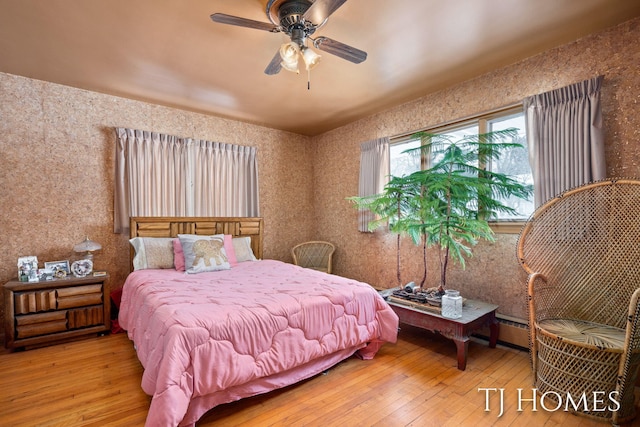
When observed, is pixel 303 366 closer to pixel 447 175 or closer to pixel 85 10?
pixel 447 175

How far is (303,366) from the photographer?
2.17 m

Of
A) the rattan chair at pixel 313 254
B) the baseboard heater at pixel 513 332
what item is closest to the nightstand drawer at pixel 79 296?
the rattan chair at pixel 313 254

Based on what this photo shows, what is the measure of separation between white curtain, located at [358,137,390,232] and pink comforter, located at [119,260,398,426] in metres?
1.50

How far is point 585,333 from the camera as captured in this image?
1992 mm

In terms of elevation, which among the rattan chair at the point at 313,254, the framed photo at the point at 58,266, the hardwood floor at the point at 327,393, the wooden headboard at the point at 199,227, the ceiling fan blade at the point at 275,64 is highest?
the ceiling fan blade at the point at 275,64

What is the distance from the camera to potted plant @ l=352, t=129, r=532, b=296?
107 inches

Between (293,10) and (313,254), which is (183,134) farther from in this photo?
(293,10)

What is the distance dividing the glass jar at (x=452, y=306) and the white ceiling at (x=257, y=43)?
6.76 feet

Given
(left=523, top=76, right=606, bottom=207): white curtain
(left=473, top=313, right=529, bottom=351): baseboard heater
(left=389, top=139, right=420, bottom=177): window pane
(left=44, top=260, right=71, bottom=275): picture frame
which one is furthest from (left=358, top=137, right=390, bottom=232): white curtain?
(left=44, top=260, right=71, bottom=275): picture frame

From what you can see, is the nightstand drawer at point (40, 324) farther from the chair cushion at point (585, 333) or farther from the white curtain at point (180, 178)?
the chair cushion at point (585, 333)

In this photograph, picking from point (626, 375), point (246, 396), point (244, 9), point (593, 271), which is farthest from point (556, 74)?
point (246, 396)

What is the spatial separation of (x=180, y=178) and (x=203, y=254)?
123 centimetres

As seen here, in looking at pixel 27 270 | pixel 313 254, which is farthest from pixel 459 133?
pixel 27 270

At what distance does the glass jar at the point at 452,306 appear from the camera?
2473 mm
